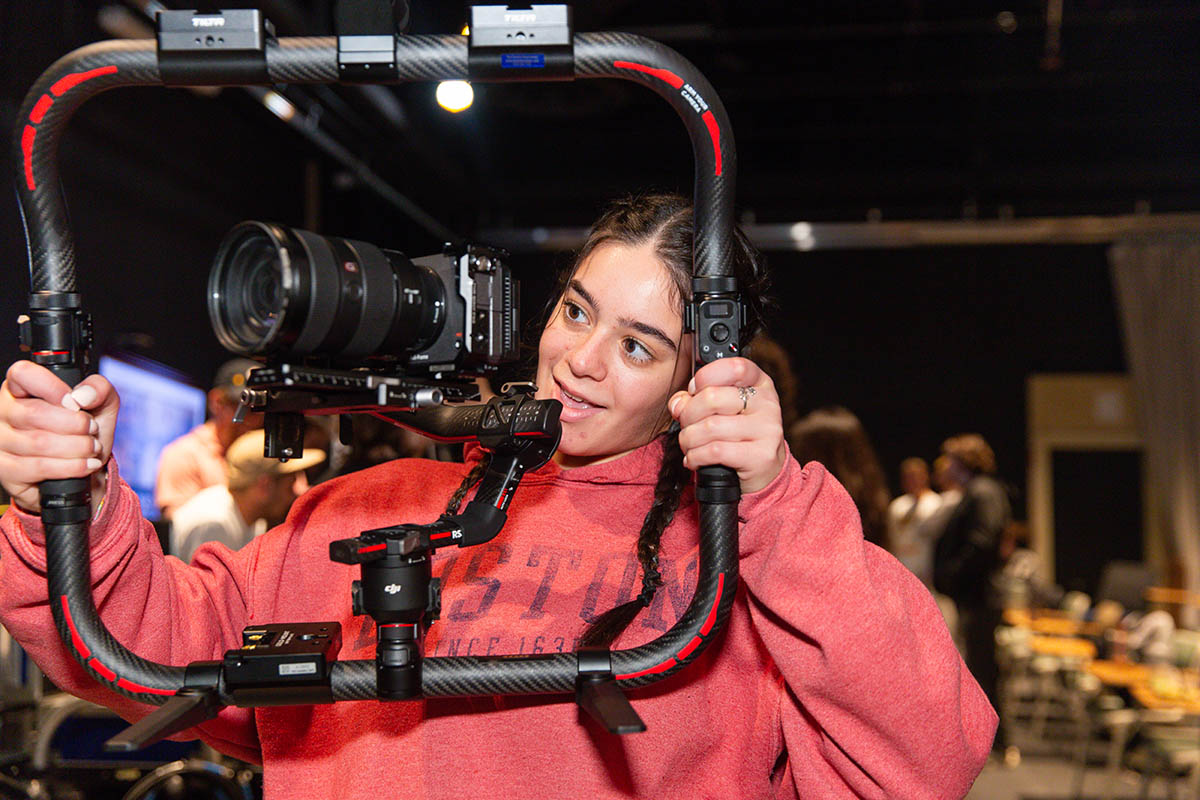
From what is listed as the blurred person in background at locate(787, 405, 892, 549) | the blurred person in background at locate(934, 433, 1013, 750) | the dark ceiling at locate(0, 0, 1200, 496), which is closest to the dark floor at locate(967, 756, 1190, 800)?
the blurred person in background at locate(934, 433, 1013, 750)

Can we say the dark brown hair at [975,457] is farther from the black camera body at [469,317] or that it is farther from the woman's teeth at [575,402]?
the black camera body at [469,317]

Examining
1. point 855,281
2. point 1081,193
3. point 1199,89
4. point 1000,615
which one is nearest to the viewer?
point 1000,615

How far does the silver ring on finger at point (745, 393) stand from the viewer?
0.85 meters

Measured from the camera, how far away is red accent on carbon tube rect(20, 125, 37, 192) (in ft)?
2.73

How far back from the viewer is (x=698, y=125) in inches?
33.9

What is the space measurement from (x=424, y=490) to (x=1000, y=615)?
4662 mm

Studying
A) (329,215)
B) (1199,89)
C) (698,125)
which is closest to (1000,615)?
(1199,89)

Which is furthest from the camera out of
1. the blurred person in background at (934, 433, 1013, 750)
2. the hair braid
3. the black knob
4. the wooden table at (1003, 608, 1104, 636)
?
the wooden table at (1003, 608, 1104, 636)

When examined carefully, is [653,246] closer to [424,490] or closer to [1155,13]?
[424,490]

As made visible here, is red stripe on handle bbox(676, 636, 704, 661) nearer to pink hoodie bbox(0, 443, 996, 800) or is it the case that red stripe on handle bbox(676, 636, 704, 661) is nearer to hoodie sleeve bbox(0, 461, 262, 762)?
pink hoodie bbox(0, 443, 996, 800)

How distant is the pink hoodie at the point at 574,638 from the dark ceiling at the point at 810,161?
2.58 meters

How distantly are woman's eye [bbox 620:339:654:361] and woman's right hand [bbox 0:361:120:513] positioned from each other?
0.55 m

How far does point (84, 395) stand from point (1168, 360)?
26.8ft

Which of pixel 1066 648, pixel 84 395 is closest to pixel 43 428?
pixel 84 395
